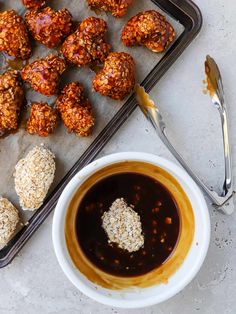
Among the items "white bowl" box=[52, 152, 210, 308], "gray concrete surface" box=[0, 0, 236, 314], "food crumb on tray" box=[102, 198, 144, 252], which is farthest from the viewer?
"gray concrete surface" box=[0, 0, 236, 314]

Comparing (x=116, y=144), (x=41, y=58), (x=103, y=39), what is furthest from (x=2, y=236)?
(x=103, y=39)

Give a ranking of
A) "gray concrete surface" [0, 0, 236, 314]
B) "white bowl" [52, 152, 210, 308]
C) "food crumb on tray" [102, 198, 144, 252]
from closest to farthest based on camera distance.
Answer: "white bowl" [52, 152, 210, 308], "food crumb on tray" [102, 198, 144, 252], "gray concrete surface" [0, 0, 236, 314]

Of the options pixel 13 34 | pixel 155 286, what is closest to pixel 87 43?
pixel 13 34

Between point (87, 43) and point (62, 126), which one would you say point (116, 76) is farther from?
point (62, 126)

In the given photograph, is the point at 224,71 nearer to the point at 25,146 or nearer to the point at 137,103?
the point at 137,103

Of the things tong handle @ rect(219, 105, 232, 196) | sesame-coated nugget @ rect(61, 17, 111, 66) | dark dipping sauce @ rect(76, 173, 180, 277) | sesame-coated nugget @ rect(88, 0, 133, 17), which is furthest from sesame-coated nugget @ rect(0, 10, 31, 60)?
tong handle @ rect(219, 105, 232, 196)

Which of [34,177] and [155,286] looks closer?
[155,286]

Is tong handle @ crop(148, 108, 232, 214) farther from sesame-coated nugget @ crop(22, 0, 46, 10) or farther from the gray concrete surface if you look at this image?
sesame-coated nugget @ crop(22, 0, 46, 10)
